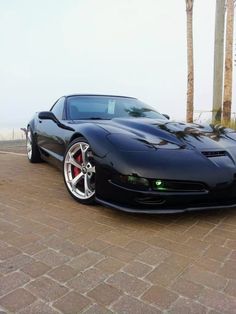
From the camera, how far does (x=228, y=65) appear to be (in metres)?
7.99

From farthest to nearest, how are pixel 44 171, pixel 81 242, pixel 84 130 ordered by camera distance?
pixel 44 171 → pixel 84 130 → pixel 81 242

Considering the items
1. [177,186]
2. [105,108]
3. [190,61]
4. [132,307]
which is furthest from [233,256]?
[190,61]

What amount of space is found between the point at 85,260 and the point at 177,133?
1568 millimetres

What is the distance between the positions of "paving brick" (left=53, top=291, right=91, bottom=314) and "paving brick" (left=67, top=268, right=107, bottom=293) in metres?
0.06

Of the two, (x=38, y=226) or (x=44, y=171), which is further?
(x=44, y=171)

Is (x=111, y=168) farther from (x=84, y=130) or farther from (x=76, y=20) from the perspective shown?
(x=76, y=20)

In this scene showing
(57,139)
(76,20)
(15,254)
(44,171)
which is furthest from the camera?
(76,20)

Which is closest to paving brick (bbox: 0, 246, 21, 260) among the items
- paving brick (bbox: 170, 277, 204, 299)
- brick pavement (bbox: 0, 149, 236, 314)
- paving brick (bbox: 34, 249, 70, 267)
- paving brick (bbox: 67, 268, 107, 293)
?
brick pavement (bbox: 0, 149, 236, 314)

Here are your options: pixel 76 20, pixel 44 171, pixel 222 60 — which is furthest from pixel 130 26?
pixel 44 171

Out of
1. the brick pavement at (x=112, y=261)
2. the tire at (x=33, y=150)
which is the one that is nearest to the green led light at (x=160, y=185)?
the brick pavement at (x=112, y=261)

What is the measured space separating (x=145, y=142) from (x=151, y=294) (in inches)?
54.7

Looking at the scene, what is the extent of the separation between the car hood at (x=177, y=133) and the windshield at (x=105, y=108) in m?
0.57

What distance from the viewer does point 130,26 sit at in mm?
15492

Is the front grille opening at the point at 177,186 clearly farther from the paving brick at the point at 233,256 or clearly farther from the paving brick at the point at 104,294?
the paving brick at the point at 104,294
